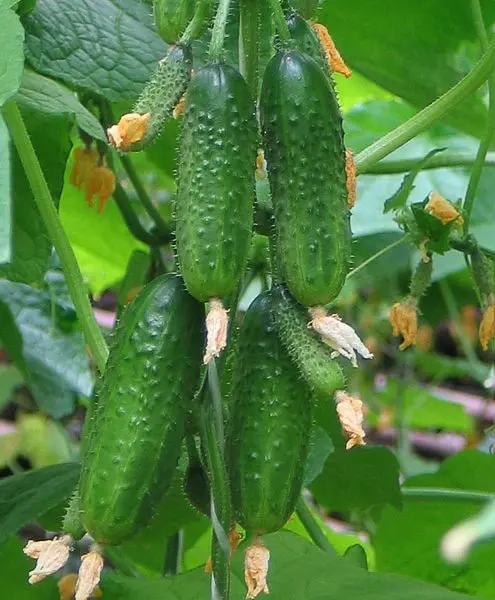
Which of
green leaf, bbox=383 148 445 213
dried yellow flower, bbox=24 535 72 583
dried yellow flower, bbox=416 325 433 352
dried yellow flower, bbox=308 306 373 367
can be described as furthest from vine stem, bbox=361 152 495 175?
dried yellow flower, bbox=416 325 433 352

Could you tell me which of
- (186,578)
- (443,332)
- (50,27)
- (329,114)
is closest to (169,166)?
(50,27)

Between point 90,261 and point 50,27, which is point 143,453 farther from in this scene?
point 90,261

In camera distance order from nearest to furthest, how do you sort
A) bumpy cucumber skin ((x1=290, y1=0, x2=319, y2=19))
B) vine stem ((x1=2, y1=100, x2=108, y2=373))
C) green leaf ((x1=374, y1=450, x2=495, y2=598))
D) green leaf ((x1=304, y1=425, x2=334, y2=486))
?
1. bumpy cucumber skin ((x1=290, y1=0, x2=319, y2=19))
2. vine stem ((x1=2, y1=100, x2=108, y2=373))
3. green leaf ((x1=304, y1=425, x2=334, y2=486))
4. green leaf ((x1=374, y1=450, x2=495, y2=598))

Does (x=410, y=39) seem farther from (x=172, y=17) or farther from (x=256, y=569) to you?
(x=256, y=569)

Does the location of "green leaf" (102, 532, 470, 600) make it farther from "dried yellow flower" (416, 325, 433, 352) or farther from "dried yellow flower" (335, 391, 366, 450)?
"dried yellow flower" (416, 325, 433, 352)

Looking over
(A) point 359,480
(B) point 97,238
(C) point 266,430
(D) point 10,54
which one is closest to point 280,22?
(D) point 10,54

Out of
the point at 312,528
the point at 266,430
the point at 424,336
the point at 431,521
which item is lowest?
the point at 424,336
